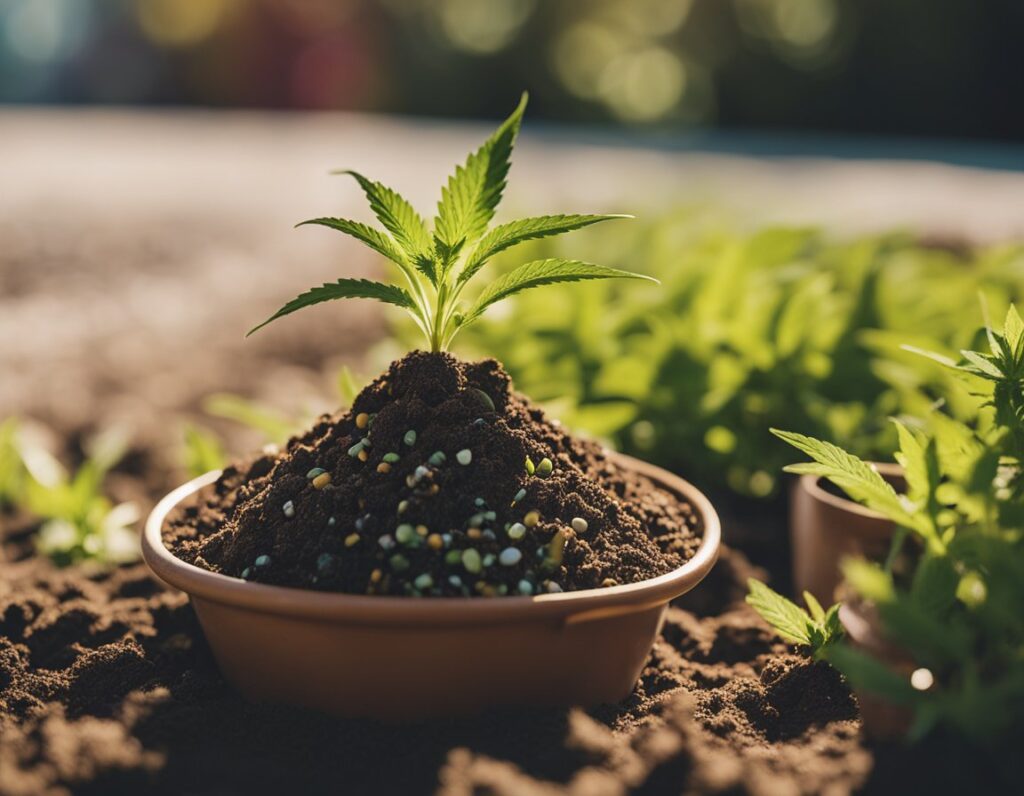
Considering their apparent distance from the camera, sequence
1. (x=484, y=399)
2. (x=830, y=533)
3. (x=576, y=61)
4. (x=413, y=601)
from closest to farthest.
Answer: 1. (x=413, y=601)
2. (x=484, y=399)
3. (x=830, y=533)
4. (x=576, y=61)

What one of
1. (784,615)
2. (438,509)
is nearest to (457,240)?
(438,509)

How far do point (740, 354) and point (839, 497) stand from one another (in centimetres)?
58

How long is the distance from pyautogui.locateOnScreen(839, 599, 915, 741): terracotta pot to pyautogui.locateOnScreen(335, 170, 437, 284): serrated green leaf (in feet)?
3.06

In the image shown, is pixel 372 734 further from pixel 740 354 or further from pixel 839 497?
pixel 740 354

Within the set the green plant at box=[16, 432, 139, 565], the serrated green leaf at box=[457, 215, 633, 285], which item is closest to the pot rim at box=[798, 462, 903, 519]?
the serrated green leaf at box=[457, 215, 633, 285]

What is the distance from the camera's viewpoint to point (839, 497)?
2443mm

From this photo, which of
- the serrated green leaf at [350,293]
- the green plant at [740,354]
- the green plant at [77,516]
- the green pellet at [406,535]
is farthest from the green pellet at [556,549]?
the green plant at [77,516]

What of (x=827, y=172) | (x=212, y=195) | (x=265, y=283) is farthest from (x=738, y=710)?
(x=827, y=172)

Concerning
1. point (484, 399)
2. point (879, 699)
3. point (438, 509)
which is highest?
point (484, 399)

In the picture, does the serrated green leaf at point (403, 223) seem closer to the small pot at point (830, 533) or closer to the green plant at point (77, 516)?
the small pot at point (830, 533)

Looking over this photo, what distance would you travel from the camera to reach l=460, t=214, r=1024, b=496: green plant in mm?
2787

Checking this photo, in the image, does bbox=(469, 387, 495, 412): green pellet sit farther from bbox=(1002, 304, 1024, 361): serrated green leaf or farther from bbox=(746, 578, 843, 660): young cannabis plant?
bbox=(1002, 304, 1024, 361): serrated green leaf

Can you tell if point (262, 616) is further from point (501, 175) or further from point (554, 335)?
point (554, 335)

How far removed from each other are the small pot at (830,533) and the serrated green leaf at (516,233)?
90 centimetres
